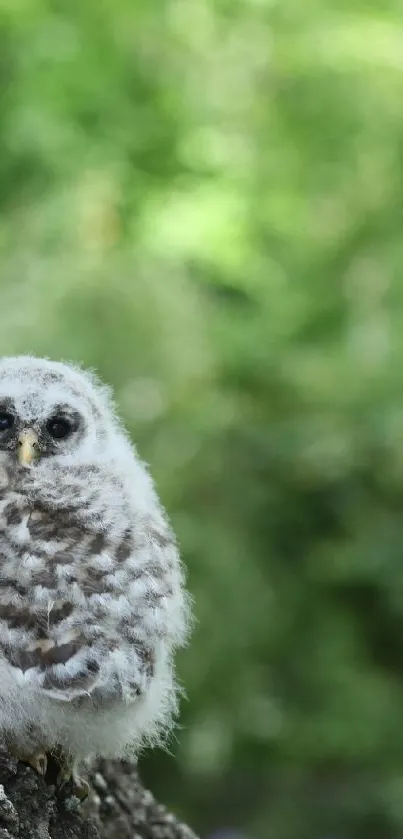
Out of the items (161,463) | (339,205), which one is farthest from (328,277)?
(161,463)

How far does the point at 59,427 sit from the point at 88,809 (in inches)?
32.4

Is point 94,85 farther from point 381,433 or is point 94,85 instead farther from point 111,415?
point 111,415

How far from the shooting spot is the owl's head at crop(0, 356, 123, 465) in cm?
214

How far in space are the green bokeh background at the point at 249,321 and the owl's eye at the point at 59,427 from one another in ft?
6.31

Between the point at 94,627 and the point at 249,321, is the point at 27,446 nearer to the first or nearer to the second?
the point at 94,627

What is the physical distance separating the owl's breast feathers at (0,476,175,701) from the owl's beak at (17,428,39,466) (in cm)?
9

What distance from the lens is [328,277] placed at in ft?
17.0

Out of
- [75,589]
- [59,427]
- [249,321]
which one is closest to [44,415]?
[59,427]

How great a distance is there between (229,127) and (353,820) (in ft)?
11.0

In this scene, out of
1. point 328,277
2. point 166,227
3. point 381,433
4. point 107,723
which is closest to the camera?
point 107,723

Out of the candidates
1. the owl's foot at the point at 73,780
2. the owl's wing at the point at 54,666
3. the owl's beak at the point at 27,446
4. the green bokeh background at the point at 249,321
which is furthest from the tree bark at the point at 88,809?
the green bokeh background at the point at 249,321

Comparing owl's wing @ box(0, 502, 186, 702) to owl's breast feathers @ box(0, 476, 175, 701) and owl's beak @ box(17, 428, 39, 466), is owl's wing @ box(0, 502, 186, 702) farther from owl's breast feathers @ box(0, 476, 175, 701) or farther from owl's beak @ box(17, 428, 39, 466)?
owl's beak @ box(17, 428, 39, 466)

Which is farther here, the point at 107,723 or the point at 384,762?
the point at 384,762

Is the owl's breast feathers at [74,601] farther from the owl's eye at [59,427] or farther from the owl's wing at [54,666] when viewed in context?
the owl's eye at [59,427]
